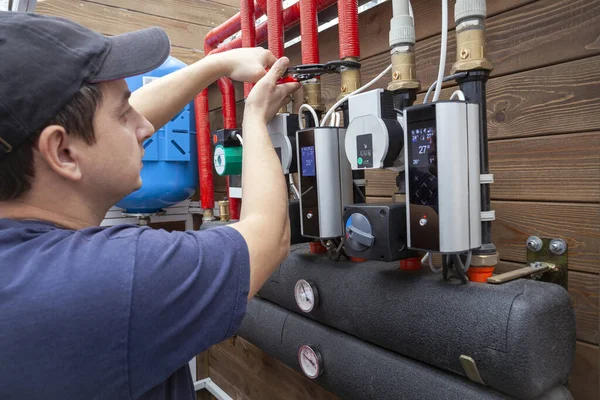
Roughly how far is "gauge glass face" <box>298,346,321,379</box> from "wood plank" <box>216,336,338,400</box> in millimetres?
333

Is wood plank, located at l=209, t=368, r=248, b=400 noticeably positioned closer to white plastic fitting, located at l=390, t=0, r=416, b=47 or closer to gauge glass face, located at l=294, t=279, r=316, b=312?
gauge glass face, located at l=294, t=279, r=316, b=312

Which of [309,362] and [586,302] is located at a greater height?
[586,302]

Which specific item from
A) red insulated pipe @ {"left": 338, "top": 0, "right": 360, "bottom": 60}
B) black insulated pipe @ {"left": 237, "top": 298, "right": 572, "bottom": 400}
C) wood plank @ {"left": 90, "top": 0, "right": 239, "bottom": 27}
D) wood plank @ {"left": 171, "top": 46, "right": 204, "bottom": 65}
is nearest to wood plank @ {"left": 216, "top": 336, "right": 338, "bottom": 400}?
black insulated pipe @ {"left": 237, "top": 298, "right": 572, "bottom": 400}

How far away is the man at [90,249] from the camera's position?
44 cm

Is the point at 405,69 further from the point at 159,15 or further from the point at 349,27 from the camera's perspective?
the point at 159,15

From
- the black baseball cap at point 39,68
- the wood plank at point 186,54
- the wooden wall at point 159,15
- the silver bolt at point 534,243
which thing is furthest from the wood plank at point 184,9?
the silver bolt at point 534,243

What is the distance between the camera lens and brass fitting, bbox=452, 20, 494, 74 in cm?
64

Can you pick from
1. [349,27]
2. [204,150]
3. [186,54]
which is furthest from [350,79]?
[186,54]

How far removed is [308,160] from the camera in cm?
81

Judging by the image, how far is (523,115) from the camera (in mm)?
797

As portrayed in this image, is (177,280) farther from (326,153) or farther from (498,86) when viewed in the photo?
(498,86)

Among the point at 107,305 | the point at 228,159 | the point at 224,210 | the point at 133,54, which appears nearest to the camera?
the point at 107,305

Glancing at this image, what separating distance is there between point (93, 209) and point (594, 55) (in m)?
0.78

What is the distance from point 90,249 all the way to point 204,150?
110cm
